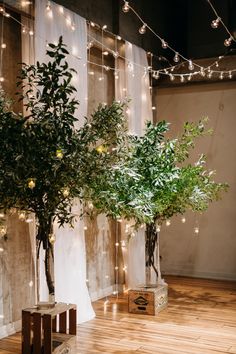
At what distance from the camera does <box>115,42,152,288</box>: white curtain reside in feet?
19.7

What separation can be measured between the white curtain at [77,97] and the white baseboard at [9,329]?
1.38 ft

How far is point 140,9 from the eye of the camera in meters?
6.48

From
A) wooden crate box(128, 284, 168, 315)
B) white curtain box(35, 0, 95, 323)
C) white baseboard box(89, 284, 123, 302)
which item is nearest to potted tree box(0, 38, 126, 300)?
white curtain box(35, 0, 95, 323)

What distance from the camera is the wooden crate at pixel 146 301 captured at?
16.8ft

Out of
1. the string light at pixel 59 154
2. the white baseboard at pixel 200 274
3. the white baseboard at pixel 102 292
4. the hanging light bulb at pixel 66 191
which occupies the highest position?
the string light at pixel 59 154

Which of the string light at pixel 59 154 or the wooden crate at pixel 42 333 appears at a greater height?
the string light at pixel 59 154

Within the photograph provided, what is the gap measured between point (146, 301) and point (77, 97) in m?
2.26

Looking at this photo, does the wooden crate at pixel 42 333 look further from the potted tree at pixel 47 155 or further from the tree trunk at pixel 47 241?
the potted tree at pixel 47 155

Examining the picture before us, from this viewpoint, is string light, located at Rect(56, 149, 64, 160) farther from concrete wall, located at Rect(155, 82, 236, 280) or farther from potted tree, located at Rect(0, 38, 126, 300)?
concrete wall, located at Rect(155, 82, 236, 280)

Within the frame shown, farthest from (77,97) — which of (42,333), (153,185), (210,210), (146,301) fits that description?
(210,210)

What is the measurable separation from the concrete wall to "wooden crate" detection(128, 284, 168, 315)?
6.67 ft

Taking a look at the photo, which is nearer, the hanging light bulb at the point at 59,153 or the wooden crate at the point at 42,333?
the hanging light bulb at the point at 59,153

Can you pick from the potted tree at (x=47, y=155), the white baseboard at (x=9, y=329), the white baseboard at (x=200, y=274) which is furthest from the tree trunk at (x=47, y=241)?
the white baseboard at (x=200, y=274)

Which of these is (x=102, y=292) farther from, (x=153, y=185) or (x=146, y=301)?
(x=153, y=185)
